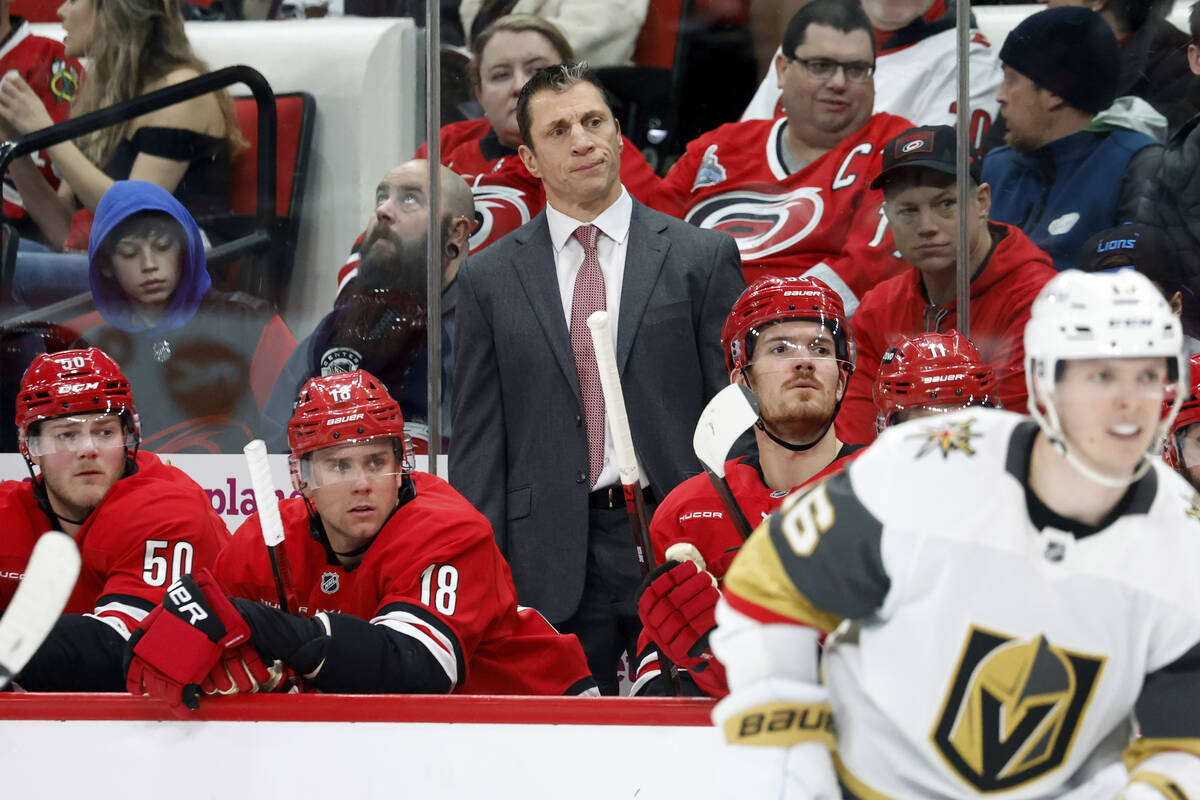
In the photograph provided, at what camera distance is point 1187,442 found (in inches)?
120

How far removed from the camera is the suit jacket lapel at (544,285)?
10.3ft

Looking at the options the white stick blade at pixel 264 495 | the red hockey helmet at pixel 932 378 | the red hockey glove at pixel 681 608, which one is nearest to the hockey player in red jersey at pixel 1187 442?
the red hockey helmet at pixel 932 378

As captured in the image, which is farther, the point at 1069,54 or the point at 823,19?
the point at 823,19

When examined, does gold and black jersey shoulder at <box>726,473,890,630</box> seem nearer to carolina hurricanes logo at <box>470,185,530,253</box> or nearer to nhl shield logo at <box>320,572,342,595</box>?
nhl shield logo at <box>320,572,342,595</box>

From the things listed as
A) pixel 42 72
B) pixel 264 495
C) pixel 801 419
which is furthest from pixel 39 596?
pixel 42 72

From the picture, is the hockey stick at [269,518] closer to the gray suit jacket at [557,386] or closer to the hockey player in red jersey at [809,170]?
the gray suit jacket at [557,386]

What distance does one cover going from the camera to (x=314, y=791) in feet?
7.29

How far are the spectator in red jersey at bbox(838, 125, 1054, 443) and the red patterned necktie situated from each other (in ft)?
2.57

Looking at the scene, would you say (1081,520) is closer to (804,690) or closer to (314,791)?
(804,690)

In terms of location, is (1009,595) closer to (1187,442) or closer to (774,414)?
(774,414)

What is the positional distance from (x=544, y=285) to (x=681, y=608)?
112 cm

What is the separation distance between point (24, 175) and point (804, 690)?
3360 millimetres

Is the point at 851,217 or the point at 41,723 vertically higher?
the point at 851,217

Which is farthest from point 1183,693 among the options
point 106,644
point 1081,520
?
point 106,644
